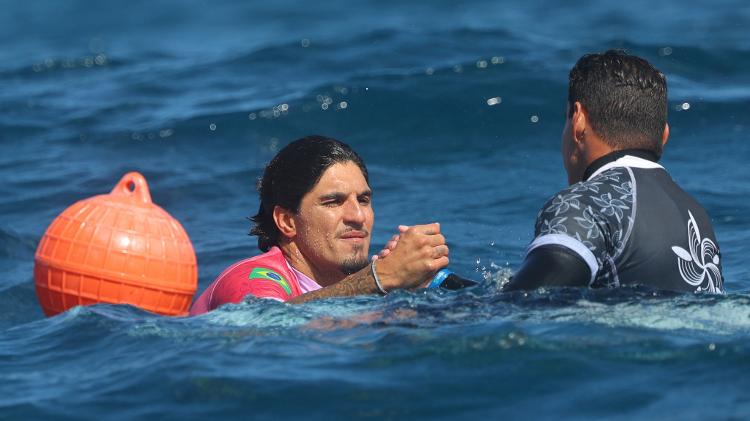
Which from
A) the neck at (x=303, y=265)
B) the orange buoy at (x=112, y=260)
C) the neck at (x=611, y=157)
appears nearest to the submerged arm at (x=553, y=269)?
the neck at (x=611, y=157)

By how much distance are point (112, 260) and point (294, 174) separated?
1339 millimetres

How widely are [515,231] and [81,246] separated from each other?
4.74m

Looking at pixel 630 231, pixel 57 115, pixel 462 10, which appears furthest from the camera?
pixel 462 10

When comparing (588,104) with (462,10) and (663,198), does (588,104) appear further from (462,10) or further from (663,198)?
(462,10)

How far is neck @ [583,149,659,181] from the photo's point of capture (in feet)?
21.4

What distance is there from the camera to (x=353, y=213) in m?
7.33

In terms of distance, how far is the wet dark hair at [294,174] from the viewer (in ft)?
24.3

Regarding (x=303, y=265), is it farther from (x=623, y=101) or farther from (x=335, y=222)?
(x=623, y=101)

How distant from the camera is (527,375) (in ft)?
18.8

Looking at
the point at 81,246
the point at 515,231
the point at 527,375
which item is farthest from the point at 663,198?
the point at 515,231

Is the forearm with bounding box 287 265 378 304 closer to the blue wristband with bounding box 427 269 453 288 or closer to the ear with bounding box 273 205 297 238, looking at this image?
the ear with bounding box 273 205 297 238

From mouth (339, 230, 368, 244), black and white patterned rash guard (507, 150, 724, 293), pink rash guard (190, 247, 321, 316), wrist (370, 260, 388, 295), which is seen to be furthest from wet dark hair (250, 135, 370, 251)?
black and white patterned rash guard (507, 150, 724, 293)

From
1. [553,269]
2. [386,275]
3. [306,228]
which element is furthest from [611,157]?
[306,228]

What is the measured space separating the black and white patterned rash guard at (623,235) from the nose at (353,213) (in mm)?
1466
